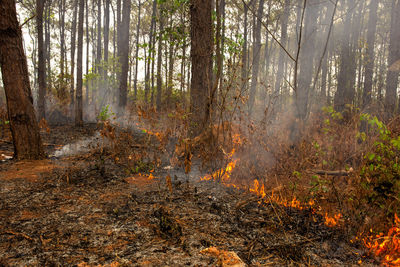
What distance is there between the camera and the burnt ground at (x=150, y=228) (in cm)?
177

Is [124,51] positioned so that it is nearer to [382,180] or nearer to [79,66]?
[79,66]

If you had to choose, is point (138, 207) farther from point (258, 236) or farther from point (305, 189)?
point (305, 189)

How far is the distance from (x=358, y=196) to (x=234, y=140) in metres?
2.51

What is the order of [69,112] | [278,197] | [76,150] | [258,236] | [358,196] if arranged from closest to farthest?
[258,236] < [358,196] < [278,197] < [76,150] < [69,112]

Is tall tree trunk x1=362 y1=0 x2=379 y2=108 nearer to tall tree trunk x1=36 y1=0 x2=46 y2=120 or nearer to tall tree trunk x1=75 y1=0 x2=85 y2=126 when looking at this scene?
tall tree trunk x1=75 y1=0 x2=85 y2=126

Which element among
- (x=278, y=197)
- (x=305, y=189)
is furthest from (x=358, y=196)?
(x=278, y=197)

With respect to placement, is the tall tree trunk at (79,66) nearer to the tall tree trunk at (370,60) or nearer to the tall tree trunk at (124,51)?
the tall tree trunk at (124,51)

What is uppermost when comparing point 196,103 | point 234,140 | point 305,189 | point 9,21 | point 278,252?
point 9,21

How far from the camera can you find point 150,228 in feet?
7.13

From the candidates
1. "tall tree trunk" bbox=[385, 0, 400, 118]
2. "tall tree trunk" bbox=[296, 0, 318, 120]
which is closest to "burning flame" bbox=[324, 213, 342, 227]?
"tall tree trunk" bbox=[296, 0, 318, 120]

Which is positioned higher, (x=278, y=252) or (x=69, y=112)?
(x=69, y=112)

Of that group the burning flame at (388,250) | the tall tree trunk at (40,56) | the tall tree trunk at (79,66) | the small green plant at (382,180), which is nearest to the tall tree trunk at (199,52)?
the small green plant at (382,180)

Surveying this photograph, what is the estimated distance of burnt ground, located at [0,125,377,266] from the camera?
1771mm

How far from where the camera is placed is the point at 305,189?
9.30 ft
